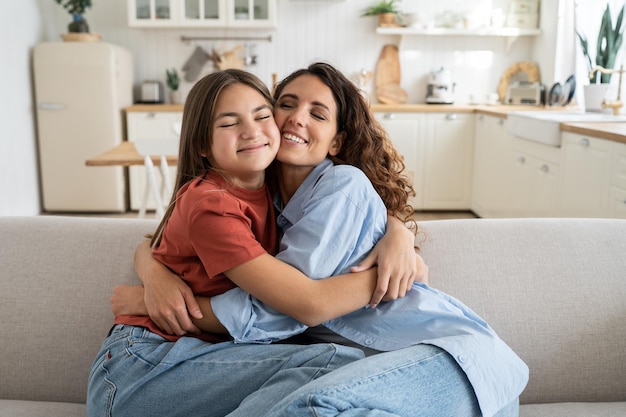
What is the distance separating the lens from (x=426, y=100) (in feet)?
18.6

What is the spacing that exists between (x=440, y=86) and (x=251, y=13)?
168 cm

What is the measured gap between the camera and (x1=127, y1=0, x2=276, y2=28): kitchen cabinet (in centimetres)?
530

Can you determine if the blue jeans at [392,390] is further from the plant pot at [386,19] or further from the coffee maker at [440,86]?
the plant pot at [386,19]

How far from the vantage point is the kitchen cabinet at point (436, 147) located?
522cm

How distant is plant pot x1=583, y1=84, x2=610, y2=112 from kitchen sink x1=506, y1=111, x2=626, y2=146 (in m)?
0.11

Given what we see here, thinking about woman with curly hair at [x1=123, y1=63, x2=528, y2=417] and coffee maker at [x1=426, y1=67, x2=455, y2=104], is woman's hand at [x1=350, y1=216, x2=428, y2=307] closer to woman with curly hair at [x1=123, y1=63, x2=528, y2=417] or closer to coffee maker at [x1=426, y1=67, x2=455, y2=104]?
woman with curly hair at [x1=123, y1=63, x2=528, y2=417]

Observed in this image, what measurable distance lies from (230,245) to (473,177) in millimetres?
4385

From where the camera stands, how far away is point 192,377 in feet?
3.91

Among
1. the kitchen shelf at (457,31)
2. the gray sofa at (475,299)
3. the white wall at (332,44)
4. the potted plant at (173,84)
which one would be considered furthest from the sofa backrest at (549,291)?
the potted plant at (173,84)

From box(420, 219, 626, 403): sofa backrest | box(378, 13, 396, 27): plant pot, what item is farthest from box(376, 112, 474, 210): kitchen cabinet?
box(420, 219, 626, 403): sofa backrest

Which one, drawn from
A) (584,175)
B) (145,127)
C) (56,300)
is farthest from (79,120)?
(56,300)

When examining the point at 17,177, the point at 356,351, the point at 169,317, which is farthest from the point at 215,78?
the point at 17,177

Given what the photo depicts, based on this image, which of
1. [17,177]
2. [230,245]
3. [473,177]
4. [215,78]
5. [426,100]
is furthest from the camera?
[426,100]

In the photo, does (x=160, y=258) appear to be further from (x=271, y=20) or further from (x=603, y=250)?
(x=271, y=20)
